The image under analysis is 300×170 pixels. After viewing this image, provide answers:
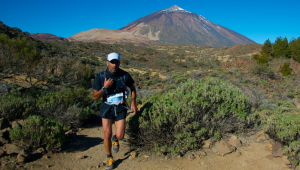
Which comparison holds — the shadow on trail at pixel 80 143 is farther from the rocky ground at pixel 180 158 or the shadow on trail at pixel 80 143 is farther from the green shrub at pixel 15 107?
the green shrub at pixel 15 107

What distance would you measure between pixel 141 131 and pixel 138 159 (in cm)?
41

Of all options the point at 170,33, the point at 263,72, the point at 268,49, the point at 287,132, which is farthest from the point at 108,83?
the point at 170,33

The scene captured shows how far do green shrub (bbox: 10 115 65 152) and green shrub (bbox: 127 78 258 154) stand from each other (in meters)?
1.13

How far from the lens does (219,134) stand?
3.05 m

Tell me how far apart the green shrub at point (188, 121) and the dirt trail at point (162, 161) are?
0.20 metres

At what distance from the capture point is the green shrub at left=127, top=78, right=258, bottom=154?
2.80m

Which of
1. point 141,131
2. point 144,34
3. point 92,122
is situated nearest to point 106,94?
point 141,131

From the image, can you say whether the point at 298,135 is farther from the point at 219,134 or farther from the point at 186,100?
the point at 186,100

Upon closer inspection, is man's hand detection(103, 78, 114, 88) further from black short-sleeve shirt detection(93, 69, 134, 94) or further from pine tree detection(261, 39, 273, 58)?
pine tree detection(261, 39, 273, 58)

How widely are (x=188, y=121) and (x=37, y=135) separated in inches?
90.3

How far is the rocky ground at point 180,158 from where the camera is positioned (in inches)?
97.6

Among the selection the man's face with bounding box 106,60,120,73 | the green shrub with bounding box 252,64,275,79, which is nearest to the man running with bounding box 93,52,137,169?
the man's face with bounding box 106,60,120,73

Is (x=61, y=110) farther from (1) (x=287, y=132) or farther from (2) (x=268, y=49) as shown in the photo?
(2) (x=268, y=49)

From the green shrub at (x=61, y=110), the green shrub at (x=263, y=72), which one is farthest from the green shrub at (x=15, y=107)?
the green shrub at (x=263, y=72)
